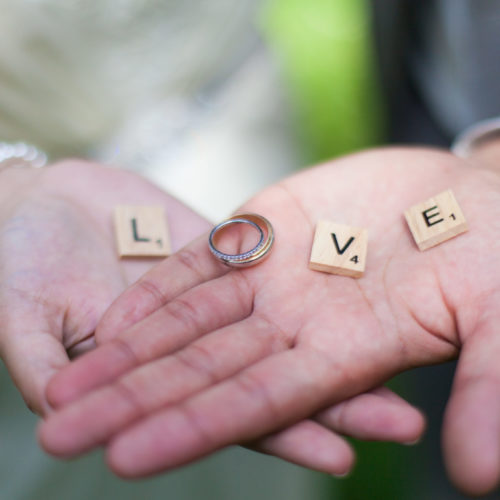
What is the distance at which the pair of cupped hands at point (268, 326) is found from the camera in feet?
3.50

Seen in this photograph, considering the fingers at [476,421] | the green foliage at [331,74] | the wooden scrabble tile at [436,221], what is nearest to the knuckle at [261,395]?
the fingers at [476,421]

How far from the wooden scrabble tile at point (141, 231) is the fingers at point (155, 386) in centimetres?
55

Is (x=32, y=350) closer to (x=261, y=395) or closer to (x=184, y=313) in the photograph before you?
(x=184, y=313)

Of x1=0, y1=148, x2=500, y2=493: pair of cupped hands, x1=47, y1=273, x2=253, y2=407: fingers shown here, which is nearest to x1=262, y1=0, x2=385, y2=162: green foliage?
x1=0, y1=148, x2=500, y2=493: pair of cupped hands

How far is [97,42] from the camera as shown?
2.47 metres

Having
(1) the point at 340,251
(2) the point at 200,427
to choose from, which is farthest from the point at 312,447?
(1) the point at 340,251

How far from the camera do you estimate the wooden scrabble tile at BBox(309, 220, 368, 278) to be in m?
1.48

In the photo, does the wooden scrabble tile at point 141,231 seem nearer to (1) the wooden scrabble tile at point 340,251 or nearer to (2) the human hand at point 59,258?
(2) the human hand at point 59,258

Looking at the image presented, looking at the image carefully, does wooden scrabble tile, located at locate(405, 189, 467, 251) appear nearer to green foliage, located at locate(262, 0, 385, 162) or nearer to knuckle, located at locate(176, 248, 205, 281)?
knuckle, located at locate(176, 248, 205, 281)

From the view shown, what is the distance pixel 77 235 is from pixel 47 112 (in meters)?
1.15

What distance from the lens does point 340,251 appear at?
1470 mm

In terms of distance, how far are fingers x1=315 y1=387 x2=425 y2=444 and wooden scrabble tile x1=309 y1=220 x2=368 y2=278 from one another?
352 millimetres

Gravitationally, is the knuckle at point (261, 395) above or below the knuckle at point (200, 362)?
below

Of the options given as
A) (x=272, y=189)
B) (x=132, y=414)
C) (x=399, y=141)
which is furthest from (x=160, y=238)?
(x=399, y=141)
